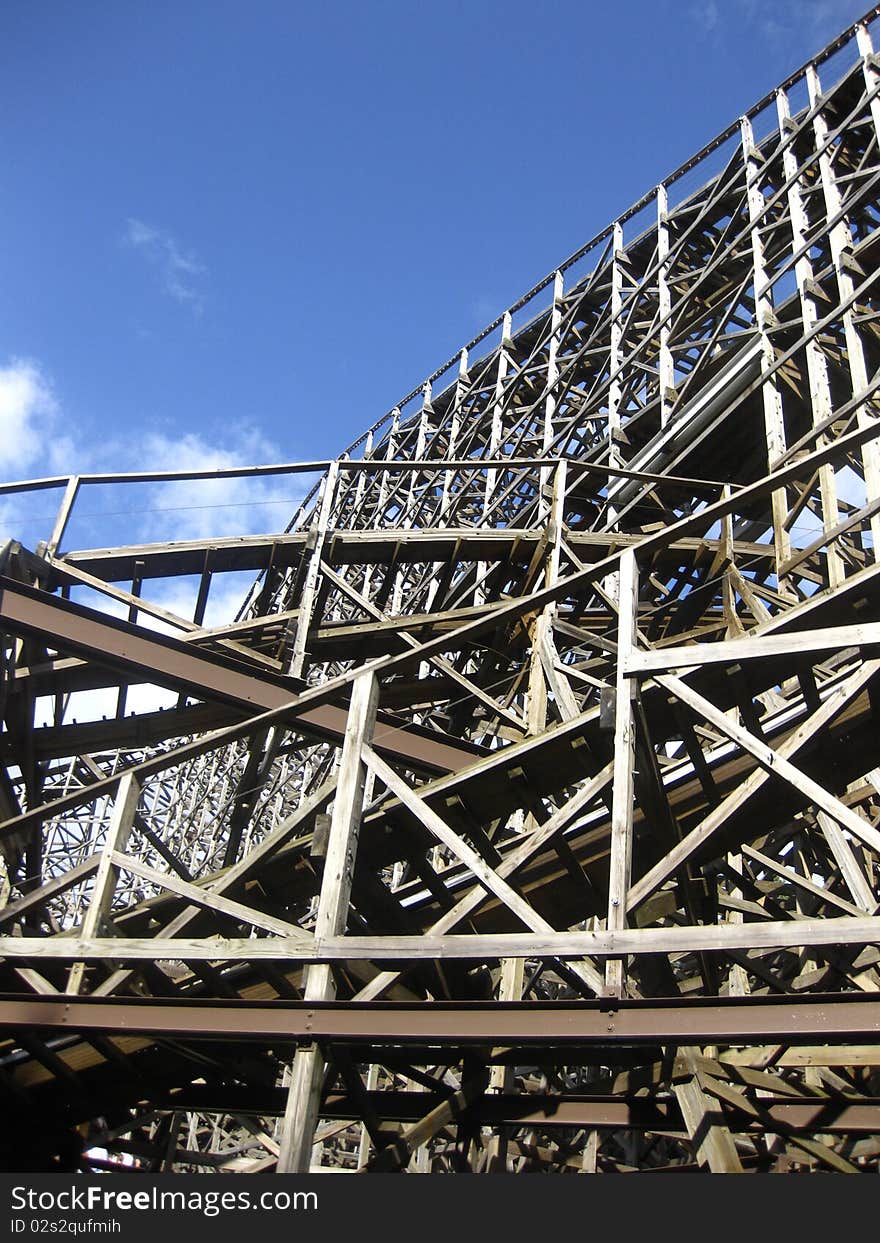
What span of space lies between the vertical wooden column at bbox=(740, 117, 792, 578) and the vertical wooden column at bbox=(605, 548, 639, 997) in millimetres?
3933

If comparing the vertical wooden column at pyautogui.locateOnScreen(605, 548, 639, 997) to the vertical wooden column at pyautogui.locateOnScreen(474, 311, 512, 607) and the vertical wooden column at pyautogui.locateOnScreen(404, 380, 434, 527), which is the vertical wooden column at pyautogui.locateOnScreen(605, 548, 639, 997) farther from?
the vertical wooden column at pyautogui.locateOnScreen(404, 380, 434, 527)

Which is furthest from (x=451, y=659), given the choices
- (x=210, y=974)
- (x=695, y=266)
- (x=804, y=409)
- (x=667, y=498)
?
(x=210, y=974)

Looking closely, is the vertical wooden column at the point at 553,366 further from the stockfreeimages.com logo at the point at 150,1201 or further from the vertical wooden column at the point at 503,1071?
the stockfreeimages.com logo at the point at 150,1201

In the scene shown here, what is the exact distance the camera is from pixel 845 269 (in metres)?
11.1

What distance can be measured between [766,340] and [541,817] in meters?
6.89

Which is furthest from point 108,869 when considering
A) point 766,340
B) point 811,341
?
point 766,340

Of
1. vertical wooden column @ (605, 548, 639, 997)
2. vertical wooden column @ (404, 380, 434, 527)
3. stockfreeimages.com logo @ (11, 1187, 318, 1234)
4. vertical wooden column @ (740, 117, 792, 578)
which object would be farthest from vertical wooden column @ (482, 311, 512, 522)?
stockfreeimages.com logo @ (11, 1187, 318, 1234)

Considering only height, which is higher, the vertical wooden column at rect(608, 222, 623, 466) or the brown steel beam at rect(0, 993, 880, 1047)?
the vertical wooden column at rect(608, 222, 623, 466)

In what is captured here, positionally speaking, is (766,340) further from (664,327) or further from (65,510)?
(65,510)

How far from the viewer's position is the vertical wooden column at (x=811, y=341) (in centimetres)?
948

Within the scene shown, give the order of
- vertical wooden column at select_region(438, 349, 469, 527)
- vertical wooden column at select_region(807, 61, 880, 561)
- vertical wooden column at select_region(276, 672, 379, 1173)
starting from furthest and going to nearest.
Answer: vertical wooden column at select_region(438, 349, 469, 527), vertical wooden column at select_region(807, 61, 880, 561), vertical wooden column at select_region(276, 672, 379, 1173)

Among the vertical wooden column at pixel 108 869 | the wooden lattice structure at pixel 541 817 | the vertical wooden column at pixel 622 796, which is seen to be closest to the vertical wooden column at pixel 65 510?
the wooden lattice structure at pixel 541 817

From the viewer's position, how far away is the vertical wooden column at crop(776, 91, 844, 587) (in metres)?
9.48

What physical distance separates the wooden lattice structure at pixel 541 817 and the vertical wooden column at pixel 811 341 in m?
0.05
